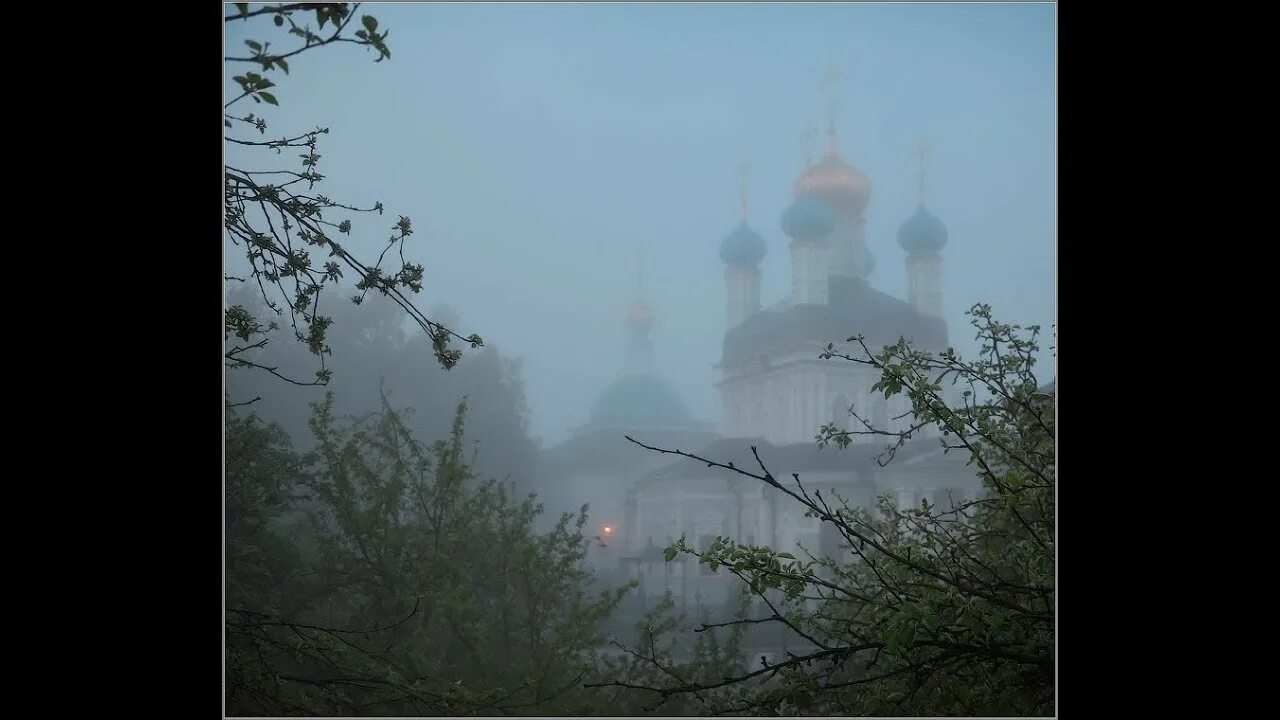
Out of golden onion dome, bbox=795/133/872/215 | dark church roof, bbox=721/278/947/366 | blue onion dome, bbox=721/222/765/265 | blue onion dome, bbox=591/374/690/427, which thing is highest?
golden onion dome, bbox=795/133/872/215

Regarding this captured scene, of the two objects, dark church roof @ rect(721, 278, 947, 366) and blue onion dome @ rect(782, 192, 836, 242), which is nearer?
blue onion dome @ rect(782, 192, 836, 242)

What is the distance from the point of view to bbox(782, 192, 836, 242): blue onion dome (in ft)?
7.95

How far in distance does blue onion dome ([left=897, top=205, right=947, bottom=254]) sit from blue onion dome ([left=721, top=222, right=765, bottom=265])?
1.24 ft

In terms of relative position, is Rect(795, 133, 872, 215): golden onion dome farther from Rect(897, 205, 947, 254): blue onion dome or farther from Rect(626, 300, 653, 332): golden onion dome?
Rect(626, 300, 653, 332): golden onion dome

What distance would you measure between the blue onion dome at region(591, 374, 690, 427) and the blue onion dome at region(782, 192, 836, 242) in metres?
0.52

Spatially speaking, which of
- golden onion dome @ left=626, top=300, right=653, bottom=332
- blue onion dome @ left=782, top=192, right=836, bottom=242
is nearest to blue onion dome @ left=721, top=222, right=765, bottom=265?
blue onion dome @ left=782, top=192, right=836, bottom=242

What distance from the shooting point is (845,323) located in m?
2.75

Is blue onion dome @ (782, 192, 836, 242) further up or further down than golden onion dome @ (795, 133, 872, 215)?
further down

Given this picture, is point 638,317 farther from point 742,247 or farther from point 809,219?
point 809,219

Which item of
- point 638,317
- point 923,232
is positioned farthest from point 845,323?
point 638,317

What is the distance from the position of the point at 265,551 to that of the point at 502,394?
2.25ft
